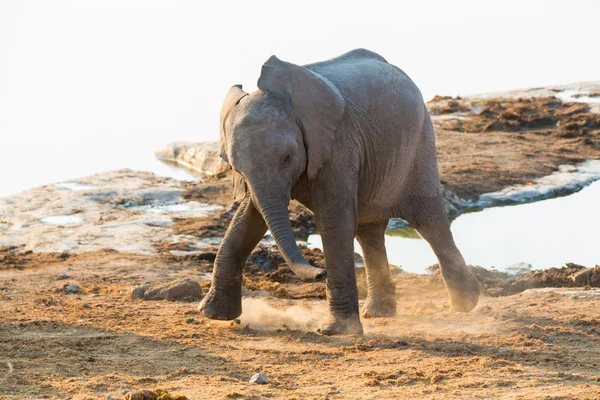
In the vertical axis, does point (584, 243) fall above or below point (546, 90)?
below

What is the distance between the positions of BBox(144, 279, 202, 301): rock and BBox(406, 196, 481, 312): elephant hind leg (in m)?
2.41

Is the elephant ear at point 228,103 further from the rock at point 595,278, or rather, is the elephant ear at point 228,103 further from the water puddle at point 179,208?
the water puddle at point 179,208

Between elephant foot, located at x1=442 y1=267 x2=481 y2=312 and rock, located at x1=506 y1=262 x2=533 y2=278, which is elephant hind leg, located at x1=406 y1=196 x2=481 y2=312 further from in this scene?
rock, located at x1=506 y1=262 x2=533 y2=278

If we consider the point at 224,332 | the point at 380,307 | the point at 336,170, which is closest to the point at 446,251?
the point at 380,307

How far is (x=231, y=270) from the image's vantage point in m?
9.28

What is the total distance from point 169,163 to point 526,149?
8.99m

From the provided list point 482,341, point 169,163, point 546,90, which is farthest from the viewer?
point 546,90

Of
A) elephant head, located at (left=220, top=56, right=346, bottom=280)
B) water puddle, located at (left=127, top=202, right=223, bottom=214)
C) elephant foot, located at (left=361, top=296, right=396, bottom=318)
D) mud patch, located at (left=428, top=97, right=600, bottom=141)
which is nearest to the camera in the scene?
elephant head, located at (left=220, top=56, right=346, bottom=280)

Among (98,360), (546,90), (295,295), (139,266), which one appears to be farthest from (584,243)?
(546,90)

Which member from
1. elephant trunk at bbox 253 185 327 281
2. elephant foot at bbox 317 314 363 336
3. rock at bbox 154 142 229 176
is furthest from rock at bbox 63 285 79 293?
rock at bbox 154 142 229 176

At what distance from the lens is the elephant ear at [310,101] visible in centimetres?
847

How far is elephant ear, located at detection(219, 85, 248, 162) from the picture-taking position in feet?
28.4

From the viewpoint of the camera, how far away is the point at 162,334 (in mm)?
8641

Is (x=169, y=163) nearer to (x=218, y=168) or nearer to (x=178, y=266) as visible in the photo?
(x=218, y=168)
